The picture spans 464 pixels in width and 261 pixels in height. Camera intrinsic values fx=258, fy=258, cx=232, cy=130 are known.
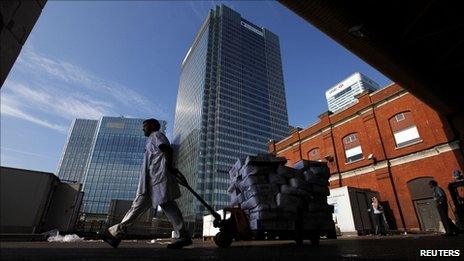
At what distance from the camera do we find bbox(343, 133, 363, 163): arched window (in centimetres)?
2045

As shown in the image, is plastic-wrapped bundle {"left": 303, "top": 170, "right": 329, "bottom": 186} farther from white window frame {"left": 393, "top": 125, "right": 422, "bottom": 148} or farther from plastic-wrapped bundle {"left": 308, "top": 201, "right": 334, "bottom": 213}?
white window frame {"left": 393, "top": 125, "right": 422, "bottom": 148}

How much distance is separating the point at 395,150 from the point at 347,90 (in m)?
139

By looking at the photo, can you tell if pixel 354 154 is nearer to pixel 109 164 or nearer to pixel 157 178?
pixel 157 178

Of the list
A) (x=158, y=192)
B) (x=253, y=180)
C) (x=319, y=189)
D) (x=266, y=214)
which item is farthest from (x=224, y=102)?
(x=158, y=192)

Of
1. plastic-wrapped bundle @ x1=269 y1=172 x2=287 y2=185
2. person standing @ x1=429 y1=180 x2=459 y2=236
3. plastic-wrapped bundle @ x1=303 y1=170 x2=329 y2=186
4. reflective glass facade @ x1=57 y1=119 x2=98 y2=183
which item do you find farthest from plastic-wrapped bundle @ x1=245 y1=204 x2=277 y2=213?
reflective glass facade @ x1=57 y1=119 x2=98 y2=183

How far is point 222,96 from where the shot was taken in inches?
4264

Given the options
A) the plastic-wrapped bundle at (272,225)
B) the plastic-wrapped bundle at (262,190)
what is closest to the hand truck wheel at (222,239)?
the plastic-wrapped bundle at (272,225)

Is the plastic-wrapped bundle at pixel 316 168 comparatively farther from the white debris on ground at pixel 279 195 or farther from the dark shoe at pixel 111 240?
the dark shoe at pixel 111 240

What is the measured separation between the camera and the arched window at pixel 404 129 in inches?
680

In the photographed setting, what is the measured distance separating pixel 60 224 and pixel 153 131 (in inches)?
516

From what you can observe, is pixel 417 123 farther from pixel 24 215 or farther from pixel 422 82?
pixel 24 215

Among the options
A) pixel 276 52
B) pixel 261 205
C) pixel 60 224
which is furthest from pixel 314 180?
pixel 276 52

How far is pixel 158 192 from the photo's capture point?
3656 mm

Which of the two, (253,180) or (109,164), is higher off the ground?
(109,164)
